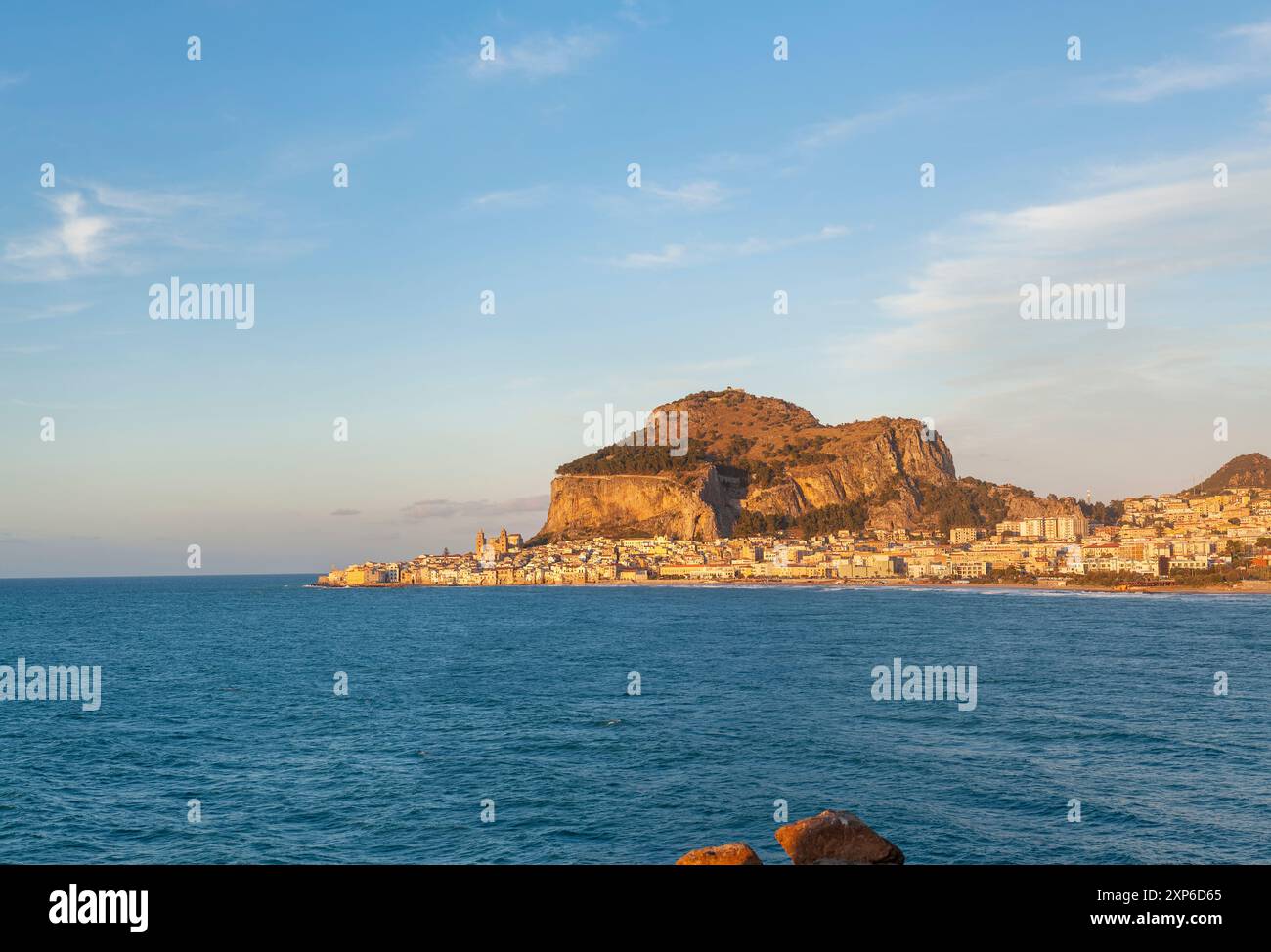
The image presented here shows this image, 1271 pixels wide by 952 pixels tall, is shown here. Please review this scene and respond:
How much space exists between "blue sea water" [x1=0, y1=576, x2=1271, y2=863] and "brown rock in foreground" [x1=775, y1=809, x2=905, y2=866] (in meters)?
7.51

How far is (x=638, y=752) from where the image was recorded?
121ft

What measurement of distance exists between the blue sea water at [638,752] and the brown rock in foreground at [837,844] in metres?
7.51

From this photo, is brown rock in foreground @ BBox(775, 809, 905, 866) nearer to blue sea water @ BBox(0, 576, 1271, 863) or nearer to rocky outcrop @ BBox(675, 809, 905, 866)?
rocky outcrop @ BBox(675, 809, 905, 866)

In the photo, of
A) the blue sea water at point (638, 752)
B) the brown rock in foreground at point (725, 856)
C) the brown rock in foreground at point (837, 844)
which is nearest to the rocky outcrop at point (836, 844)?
the brown rock in foreground at point (837, 844)

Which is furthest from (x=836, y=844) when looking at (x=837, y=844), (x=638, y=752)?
(x=638, y=752)

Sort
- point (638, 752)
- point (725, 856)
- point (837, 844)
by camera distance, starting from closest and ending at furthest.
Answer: point (725, 856)
point (837, 844)
point (638, 752)

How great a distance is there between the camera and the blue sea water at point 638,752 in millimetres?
26078

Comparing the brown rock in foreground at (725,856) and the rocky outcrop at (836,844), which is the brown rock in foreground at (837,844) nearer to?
the rocky outcrop at (836,844)

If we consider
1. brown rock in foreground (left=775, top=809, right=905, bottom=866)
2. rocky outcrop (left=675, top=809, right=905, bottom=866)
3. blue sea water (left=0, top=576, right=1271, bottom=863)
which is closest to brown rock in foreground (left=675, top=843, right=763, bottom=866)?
rocky outcrop (left=675, top=809, right=905, bottom=866)

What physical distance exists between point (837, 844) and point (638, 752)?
855 inches

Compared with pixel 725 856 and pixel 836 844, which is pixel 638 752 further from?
pixel 725 856

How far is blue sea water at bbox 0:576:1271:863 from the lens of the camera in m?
26.1
